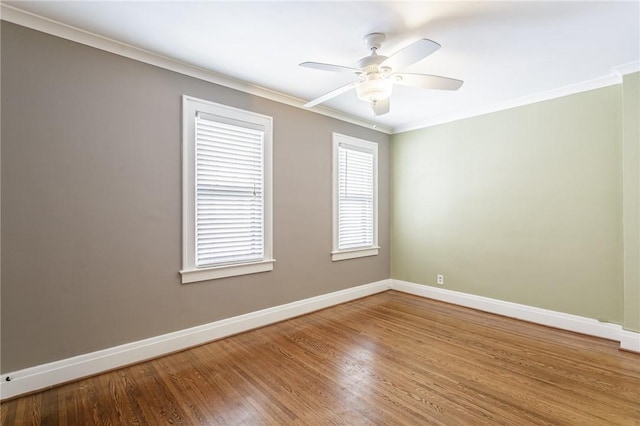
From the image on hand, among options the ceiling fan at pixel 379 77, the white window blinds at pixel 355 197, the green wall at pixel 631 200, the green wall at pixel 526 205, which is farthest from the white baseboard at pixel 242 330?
the ceiling fan at pixel 379 77

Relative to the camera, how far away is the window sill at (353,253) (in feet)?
13.6

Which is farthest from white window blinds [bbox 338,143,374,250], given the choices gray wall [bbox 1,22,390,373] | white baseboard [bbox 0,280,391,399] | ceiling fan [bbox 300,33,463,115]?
ceiling fan [bbox 300,33,463,115]

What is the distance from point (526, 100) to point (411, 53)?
2.43 meters

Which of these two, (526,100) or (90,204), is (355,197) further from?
(90,204)

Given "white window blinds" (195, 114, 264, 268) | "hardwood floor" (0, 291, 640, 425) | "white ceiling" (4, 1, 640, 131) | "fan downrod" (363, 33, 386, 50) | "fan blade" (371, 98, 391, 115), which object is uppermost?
"white ceiling" (4, 1, 640, 131)

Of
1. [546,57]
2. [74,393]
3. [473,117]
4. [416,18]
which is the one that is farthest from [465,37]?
[74,393]

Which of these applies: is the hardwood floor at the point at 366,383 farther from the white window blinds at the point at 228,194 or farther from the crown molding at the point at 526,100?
the crown molding at the point at 526,100

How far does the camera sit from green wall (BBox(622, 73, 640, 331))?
2766 millimetres

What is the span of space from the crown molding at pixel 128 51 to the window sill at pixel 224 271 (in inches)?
73.3

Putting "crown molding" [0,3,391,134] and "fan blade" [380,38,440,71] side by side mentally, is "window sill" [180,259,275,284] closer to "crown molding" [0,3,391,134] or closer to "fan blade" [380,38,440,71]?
"crown molding" [0,3,391,134]

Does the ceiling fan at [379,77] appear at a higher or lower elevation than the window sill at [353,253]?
higher

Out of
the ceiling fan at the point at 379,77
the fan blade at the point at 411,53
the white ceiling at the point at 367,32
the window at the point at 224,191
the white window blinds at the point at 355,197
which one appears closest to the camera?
the fan blade at the point at 411,53

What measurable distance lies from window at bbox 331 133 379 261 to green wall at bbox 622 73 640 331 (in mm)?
2773

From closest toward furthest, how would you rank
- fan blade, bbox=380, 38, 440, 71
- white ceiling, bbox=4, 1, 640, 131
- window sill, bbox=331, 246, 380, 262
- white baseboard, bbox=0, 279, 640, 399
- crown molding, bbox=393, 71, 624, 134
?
fan blade, bbox=380, 38, 440, 71
white ceiling, bbox=4, 1, 640, 131
white baseboard, bbox=0, 279, 640, 399
crown molding, bbox=393, 71, 624, 134
window sill, bbox=331, 246, 380, 262
